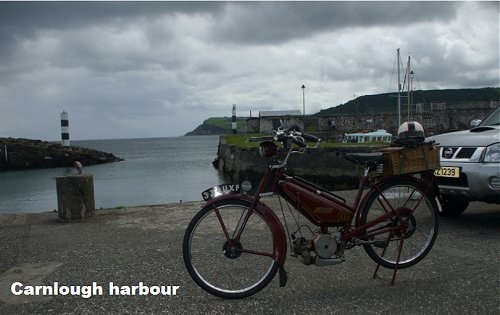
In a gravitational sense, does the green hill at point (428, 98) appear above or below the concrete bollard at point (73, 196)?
above

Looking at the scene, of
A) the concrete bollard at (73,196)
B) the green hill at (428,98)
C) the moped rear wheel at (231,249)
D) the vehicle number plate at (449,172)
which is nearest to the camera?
the moped rear wheel at (231,249)

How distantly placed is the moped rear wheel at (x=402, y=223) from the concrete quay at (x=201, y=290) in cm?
19

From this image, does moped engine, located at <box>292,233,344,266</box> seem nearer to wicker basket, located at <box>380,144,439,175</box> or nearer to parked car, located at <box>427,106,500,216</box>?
wicker basket, located at <box>380,144,439,175</box>

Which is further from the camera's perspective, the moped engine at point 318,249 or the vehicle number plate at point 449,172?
the vehicle number plate at point 449,172

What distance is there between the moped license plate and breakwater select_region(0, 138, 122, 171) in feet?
174

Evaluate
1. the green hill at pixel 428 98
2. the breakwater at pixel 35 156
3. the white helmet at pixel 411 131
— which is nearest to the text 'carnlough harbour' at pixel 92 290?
the white helmet at pixel 411 131

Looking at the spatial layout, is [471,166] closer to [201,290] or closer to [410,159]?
[410,159]

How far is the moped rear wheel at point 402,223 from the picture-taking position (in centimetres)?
376

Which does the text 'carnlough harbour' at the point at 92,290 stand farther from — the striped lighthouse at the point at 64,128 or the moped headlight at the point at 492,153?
the striped lighthouse at the point at 64,128

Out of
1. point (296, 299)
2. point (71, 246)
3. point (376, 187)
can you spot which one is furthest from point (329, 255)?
point (71, 246)

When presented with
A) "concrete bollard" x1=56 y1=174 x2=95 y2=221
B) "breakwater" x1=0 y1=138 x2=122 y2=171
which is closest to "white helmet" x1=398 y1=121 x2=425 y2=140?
"concrete bollard" x1=56 y1=174 x2=95 y2=221

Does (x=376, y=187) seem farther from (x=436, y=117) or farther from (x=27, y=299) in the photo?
(x=436, y=117)

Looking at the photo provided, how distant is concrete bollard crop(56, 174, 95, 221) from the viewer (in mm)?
6590

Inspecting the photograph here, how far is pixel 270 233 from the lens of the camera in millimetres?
3479
